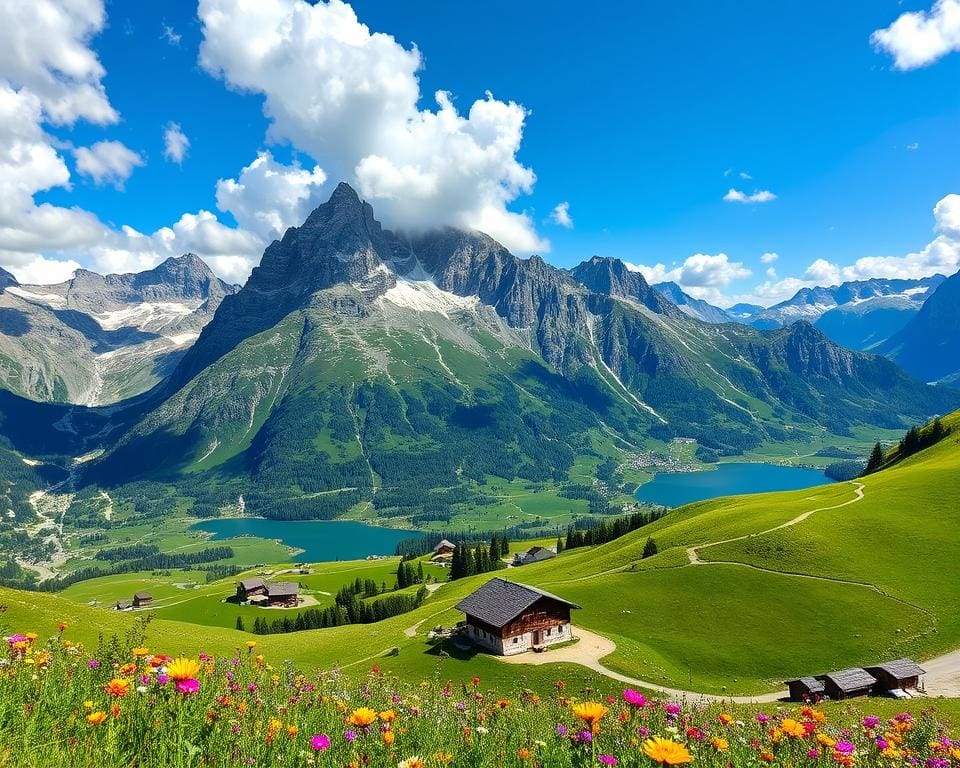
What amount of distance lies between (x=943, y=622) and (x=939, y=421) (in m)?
79.4

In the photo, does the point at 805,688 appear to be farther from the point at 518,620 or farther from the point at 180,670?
the point at 180,670

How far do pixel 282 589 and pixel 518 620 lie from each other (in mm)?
96677

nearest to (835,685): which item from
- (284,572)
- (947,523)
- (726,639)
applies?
(726,639)

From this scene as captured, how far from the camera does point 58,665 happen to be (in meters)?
8.59

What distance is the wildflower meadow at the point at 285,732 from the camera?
17.5 feet

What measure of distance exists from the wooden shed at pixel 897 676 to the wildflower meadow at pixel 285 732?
36977mm

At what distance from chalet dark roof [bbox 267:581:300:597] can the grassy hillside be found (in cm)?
6108

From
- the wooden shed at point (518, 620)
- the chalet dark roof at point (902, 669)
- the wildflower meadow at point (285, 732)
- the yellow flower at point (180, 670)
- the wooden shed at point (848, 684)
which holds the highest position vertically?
the yellow flower at point (180, 670)

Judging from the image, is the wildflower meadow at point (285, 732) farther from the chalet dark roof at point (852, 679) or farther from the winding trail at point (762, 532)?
the winding trail at point (762, 532)

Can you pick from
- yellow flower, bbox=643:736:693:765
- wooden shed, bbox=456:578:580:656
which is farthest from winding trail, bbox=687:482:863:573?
yellow flower, bbox=643:736:693:765

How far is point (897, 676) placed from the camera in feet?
125

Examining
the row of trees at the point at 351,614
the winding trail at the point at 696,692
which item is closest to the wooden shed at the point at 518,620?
the winding trail at the point at 696,692

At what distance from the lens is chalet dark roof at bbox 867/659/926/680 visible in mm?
38125

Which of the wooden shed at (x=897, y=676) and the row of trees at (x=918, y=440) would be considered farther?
the row of trees at (x=918, y=440)
